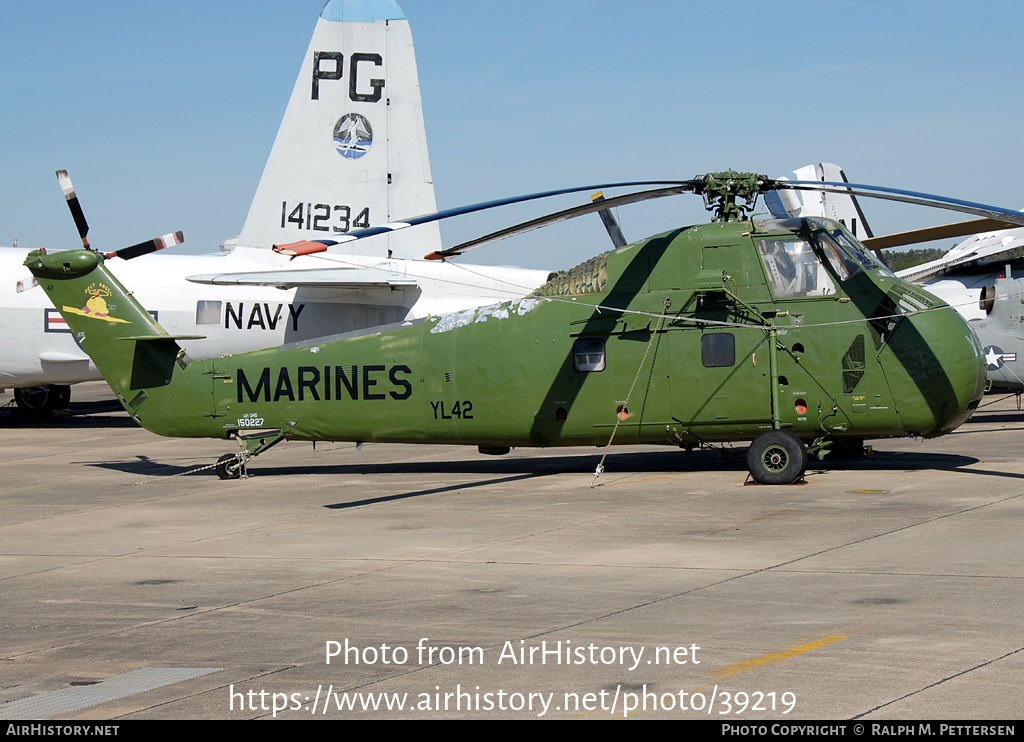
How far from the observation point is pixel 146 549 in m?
11.5

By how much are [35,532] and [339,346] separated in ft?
17.1

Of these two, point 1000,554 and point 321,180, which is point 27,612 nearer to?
point 1000,554

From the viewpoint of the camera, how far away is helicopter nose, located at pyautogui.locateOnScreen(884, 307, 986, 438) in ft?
45.5

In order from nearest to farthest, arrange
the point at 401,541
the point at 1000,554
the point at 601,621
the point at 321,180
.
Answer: the point at 601,621, the point at 1000,554, the point at 401,541, the point at 321,180

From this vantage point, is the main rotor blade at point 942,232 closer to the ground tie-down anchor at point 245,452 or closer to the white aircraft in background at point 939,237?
the white aircraft in background at point 939,237

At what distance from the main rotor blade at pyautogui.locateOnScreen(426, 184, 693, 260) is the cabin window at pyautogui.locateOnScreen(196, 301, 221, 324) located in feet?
46.1

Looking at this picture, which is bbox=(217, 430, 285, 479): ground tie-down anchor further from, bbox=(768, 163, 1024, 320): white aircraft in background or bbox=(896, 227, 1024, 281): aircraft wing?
bbox=(896, 227, 1024, 281): aircraft wing

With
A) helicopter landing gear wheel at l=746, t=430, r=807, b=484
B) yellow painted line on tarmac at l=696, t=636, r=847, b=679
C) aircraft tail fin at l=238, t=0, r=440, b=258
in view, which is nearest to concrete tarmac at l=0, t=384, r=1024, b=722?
yellow painted line on tarmac at l=696, t=636, r=847, b=679

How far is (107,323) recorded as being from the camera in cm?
1711

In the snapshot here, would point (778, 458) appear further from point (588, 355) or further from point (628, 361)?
point (588, 355)

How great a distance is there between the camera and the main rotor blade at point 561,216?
12562mm

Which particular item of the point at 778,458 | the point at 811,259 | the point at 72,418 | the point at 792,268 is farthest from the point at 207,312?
the point at 778,458

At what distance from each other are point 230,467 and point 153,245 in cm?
408
